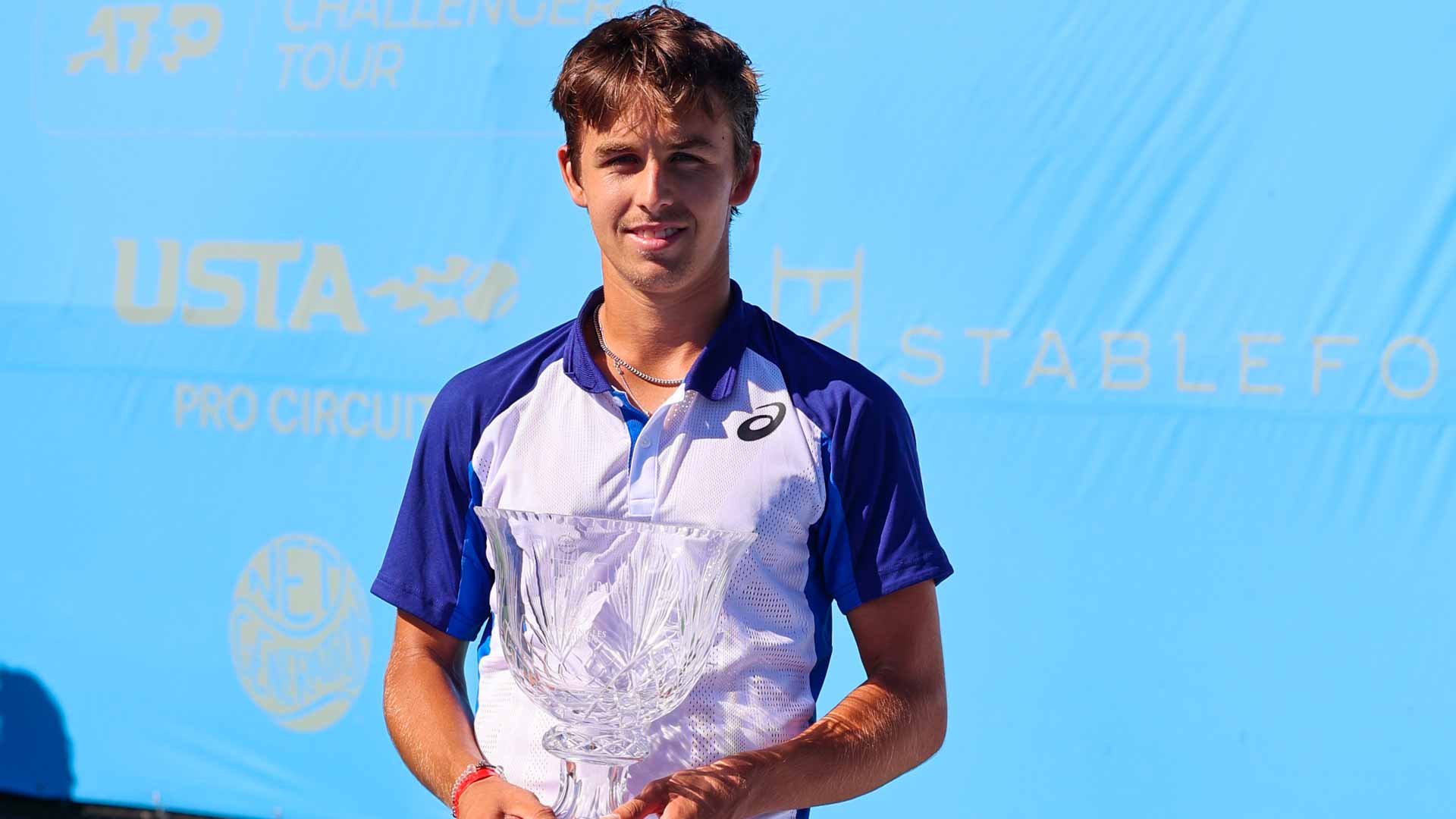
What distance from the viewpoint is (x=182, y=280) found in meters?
3.55

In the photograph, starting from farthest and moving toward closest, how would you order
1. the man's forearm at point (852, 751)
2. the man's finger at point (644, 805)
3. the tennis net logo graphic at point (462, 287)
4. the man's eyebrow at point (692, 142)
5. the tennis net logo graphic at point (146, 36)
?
the tennis net logo graphic at point (146, 36), the tennis net logo graphic at point (462, 287), the man's eyebrow at point (692, 142), the man's forearm at point (852, 751), the man's finger at point (644, 805)

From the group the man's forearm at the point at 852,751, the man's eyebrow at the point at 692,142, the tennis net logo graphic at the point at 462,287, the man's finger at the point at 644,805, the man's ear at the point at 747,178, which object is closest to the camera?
the man's finger at the point at 644,805

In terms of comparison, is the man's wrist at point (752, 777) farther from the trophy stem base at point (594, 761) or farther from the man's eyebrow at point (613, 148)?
the man's eyebrow at point (613, 148)

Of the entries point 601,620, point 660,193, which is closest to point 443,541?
point 601,620

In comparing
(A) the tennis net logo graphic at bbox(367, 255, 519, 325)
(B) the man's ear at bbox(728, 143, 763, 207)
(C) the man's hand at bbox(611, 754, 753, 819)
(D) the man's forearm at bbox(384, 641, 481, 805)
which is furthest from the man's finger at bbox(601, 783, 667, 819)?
(A) the tennis net logo graphic at bbox(367, 255, 519, 325)

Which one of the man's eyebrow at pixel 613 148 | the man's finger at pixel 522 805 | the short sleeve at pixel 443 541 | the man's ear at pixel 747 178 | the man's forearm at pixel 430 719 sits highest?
the man's ear at pixel 747 178

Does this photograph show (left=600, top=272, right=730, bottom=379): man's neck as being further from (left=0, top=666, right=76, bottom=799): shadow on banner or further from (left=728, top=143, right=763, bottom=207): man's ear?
(left=0, top=666, right=76, bottom=799): shadow on banner

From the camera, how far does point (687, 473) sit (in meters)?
1.30

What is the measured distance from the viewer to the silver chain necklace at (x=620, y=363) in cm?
139

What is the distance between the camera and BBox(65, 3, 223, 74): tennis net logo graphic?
3.59 metres

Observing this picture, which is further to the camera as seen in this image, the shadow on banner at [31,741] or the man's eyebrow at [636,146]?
the shadow on banner at [31,741]

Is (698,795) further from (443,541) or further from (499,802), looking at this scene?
(443,541)

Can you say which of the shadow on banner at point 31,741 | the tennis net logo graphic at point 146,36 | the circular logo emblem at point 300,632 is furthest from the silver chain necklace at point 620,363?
the shadow on banner at point 31,741

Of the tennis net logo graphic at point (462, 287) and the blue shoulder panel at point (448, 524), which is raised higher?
the tennis net logo graphic at point (462, 287)
